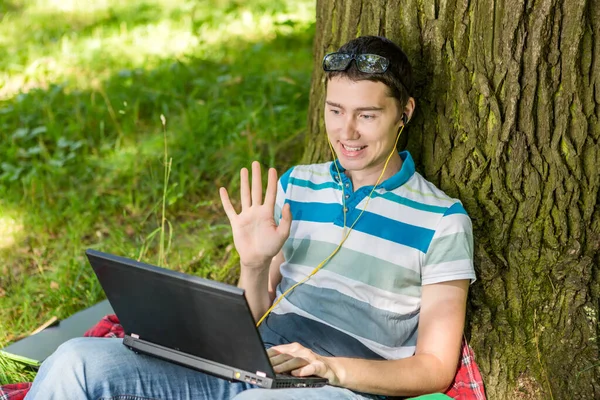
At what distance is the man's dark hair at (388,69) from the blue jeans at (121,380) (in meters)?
1.10

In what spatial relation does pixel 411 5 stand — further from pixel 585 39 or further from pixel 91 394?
pixel 91 394

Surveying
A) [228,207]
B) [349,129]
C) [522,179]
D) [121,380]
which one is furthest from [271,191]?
[522,179]

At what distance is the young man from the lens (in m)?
2.46

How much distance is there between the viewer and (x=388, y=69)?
271 centimetres

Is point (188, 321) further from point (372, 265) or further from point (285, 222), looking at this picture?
point (372, 265)

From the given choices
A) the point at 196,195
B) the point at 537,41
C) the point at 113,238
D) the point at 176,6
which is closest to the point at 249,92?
the point at 196,195

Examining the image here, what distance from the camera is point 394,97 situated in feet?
9.04

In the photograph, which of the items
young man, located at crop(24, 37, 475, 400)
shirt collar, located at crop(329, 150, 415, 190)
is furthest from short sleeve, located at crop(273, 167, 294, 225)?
shirt collar, located at crop(329, 150, 415, 190)

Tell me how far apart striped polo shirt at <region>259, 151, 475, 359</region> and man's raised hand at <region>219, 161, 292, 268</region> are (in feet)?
0.74

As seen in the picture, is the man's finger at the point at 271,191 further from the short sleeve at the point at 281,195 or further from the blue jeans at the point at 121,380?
the blue jeans at the point at 121,380

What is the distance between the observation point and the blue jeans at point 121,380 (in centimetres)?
243

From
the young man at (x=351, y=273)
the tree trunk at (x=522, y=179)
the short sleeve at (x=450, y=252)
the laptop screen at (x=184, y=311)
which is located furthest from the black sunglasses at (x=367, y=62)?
the laptop screen at (x=184, y=311)

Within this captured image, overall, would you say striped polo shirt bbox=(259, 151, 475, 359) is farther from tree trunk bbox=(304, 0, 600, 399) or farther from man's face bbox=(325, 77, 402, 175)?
tree trunk bbox=(304, 0, 600, 399)

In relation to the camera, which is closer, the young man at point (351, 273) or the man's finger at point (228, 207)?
the young man at point (351, 273)
